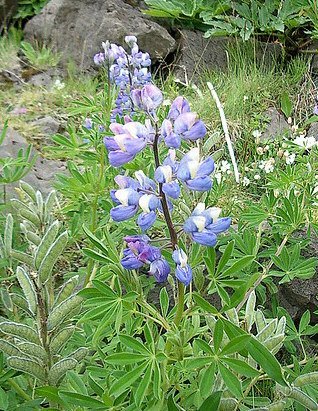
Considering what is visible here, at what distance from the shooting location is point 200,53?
3705 millimetres

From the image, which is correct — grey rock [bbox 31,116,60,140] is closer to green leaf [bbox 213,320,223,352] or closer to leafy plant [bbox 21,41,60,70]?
leafy plant [bbox 21,41,60,70]

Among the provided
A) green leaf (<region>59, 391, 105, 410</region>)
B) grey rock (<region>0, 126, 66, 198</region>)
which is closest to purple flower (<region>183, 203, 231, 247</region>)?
green leaf (<region>59, 391, 105, 410</region>)

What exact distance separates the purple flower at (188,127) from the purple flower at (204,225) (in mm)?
117

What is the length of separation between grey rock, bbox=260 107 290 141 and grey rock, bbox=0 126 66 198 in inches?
38.1

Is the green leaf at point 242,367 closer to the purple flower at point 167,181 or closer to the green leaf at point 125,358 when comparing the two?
the green leaf at point 125,358

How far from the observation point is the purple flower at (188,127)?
0.96m

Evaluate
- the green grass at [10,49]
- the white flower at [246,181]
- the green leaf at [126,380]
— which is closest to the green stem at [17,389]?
the green leaf at [126,380]

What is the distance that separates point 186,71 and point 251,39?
432 millimetres

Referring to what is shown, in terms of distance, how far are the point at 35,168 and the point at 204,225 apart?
1571mm

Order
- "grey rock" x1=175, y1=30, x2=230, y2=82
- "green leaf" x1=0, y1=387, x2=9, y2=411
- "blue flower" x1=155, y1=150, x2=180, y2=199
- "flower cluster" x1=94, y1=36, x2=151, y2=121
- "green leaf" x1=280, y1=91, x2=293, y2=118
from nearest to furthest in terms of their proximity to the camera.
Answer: "blue flower" x1=155, y1=150, x2=180, y2=199 < "green leaf" x1=0, y1=387, x2=9, y2=411 < "flower cluster" x1=94, y1=36, x2=151, y2=121 < "green leaf" x1=280, y1=91, x2=293, y2=118 < "grey rock" x1=175, y1=30, x2=230, y2=82

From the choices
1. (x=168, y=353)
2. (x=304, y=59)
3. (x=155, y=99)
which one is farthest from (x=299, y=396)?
(x=304, y=59)

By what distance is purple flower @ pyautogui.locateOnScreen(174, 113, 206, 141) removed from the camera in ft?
3.15

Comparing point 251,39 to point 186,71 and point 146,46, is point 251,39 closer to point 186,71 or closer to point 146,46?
point 186,71

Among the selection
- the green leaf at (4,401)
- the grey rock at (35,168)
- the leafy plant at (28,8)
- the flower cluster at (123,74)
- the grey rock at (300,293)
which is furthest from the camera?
the leafy plant at (28,8)
